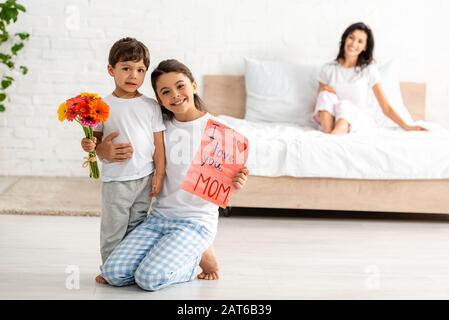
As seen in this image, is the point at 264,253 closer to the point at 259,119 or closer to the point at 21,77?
the point at 259,119

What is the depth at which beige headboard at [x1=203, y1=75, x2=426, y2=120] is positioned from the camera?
4.29m

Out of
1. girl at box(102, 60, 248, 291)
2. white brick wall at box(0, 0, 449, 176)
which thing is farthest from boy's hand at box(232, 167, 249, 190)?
white brick wall at box(0, 0, 449, 176)

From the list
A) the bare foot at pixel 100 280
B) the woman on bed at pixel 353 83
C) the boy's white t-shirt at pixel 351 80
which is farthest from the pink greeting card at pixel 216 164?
the boy's white t-shirt at pixel 351 80

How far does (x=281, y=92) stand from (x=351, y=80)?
1.37ft

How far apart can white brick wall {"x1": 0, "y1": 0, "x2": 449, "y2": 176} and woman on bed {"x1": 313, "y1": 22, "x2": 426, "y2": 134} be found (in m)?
0.42

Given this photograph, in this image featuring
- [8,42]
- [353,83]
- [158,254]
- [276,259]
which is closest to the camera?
[158,254]

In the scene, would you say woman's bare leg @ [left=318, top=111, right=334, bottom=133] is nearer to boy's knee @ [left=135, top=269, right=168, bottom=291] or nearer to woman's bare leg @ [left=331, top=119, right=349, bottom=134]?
woman's bare leg @ [left=331, top=119, right=349, bottom=134]

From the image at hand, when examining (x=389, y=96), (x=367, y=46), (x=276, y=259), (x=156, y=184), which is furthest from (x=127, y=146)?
(x=389, y=96)

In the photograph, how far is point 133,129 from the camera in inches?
91.7

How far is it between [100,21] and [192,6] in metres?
0.53

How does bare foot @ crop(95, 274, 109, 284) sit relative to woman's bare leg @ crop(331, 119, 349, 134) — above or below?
below

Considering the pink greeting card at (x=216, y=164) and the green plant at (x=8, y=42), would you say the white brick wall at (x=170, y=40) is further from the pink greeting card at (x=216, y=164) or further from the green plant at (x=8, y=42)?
the pink greeting card at (x=216, y=164)

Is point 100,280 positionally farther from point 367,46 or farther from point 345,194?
point 367,46

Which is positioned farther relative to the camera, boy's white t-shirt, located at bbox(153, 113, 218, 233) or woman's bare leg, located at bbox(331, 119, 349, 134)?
woman's bare leg, located at bbox(331, 119, 349, 134)
